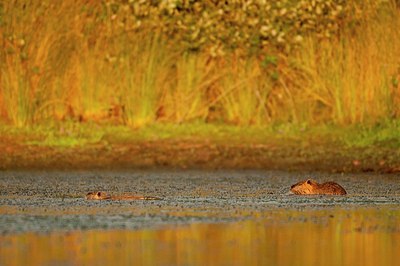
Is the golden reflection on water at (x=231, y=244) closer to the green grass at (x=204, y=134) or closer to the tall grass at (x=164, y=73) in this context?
the green grass at (x=204, y=134)

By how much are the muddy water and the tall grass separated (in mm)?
3804

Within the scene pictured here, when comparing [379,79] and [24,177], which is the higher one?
[379,79]

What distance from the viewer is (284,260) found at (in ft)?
25.9

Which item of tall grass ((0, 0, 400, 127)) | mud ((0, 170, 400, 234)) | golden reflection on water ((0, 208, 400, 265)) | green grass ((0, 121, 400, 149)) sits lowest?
golden reflection on water ((0, 208, 400, 265))

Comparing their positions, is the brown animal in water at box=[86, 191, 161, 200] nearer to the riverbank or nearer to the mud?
the mud

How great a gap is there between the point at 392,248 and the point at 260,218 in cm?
204

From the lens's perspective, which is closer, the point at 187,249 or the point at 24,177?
the point at 187,249

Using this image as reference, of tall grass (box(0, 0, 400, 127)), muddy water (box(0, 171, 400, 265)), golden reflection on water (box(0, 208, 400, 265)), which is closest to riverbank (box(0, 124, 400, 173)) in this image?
tall grass (box(0, 0, 400, 127))

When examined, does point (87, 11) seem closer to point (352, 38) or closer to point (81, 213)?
point (352, 38)

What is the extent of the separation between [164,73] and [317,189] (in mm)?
6622

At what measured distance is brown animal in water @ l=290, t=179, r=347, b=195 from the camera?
12453 millimetres

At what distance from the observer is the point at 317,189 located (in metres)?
12.5

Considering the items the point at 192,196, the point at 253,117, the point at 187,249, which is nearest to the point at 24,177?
the point at 192,196

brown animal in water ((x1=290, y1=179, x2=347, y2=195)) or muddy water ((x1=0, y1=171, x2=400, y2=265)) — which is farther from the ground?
brown animal in water ((x1=290, y1=179, x2=347, y2=195))
